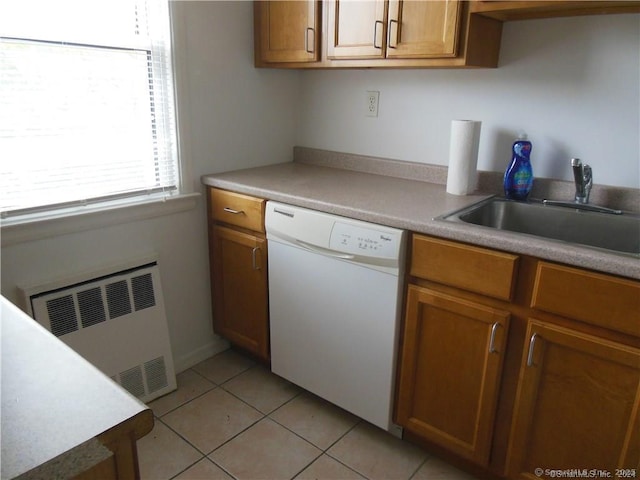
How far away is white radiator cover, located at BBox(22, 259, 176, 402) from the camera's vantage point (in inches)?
70.5

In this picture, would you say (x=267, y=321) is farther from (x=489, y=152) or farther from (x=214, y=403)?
(x=489, y=152)

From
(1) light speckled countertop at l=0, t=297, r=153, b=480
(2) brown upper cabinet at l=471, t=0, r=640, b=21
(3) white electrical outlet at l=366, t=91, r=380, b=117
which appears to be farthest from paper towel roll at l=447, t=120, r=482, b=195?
(1) light speckled countertop at l=0, t=297, r=153, b=480

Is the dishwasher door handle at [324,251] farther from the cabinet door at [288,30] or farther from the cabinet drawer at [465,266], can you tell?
the cabinet door at [288,30]

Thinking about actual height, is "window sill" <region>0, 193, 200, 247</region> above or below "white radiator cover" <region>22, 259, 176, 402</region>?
above

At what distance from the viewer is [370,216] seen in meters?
1.66

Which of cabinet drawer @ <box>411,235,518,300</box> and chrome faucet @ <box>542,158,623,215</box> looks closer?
cabinet drawer @ <box>411,235,518,300</box>

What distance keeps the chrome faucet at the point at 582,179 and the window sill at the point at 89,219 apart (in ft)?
5.07

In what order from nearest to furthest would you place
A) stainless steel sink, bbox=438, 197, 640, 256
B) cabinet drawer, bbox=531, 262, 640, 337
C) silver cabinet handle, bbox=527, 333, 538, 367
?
cabinet drawer, bbox=531, 262, 640, 337, silver cabinet handle, bbox=527, 333, 538, 367, stainless steel sink, bbox=438, 197, 640, 256

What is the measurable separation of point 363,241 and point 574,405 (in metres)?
0.80

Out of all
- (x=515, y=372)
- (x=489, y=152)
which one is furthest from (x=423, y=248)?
(x=489, y=152)

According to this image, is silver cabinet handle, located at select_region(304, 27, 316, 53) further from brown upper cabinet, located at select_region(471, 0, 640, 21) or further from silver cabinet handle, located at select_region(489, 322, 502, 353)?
silver cabinet handle, located at select_region(489, 322, 502, 353)

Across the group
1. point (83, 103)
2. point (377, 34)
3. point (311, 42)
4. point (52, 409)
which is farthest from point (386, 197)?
point (52, 409)

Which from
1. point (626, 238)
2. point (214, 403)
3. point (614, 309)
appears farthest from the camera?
point (214, 403)

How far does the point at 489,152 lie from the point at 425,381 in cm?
96
